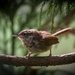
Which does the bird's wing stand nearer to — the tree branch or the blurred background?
the tree branch

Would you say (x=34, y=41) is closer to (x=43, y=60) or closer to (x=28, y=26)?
(x=43, y=60)

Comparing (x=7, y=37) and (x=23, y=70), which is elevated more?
(x=7, y=37)

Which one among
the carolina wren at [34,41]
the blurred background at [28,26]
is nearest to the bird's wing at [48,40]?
the carolina wren at [34,41]

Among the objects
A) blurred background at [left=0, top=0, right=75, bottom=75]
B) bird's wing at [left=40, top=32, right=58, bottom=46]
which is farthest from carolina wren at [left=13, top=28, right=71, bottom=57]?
blurred background at [left=0, top=0, right=75, bottom=75]

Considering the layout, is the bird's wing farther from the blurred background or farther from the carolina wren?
the blurred background

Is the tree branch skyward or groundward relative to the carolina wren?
groundward

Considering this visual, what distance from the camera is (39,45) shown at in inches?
30.8

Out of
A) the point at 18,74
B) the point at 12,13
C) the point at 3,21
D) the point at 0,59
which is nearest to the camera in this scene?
the point at 0,59

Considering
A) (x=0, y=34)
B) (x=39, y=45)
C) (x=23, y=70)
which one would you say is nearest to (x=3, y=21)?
(x=0, y=34)

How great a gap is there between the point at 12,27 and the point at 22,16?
0.73 feet

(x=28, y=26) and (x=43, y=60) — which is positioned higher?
(x=28, y=26)

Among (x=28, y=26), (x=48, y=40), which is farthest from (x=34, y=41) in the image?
(x=28, y=26)

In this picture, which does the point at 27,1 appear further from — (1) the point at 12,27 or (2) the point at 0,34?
(2) the point at 0,34

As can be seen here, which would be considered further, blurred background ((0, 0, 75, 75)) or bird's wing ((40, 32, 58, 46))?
blurred background ((0, 0, 75, 75))
